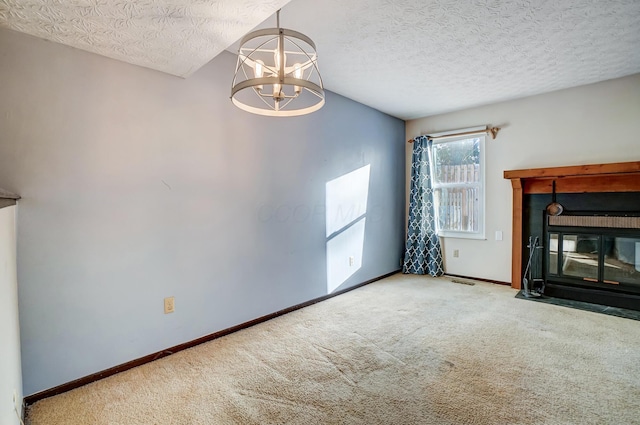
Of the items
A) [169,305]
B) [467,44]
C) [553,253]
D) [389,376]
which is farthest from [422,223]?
[169,305]

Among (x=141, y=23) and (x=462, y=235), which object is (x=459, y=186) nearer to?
(x=462, y=235)

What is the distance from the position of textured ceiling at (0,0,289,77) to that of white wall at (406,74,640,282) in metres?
3.65

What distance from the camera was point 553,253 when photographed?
3.81 m

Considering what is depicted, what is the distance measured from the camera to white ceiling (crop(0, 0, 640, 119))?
1.67m

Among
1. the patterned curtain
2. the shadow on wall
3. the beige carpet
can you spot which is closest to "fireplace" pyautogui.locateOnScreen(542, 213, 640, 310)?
the beige carpet

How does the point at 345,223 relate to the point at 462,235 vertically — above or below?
above

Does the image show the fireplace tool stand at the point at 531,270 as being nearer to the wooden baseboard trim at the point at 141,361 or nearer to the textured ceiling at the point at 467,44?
the textured ceiling at the point at 467,44

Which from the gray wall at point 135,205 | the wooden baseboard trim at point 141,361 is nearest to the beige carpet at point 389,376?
the wooden baseboard trim at point 141,361

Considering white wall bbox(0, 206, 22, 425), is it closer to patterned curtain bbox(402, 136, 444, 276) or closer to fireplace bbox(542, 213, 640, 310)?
patterned curtain bbox(402, 136, 444, 276)

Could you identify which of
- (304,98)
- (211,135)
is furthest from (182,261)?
(304,98)

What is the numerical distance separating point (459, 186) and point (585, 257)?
1.66 m

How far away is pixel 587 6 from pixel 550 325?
2.56 metres

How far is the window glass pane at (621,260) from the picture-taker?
3291mm

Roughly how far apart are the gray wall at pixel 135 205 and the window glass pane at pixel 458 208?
2.42m
